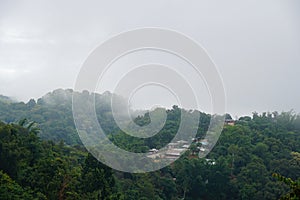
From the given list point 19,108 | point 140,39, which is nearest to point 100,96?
point 19,108

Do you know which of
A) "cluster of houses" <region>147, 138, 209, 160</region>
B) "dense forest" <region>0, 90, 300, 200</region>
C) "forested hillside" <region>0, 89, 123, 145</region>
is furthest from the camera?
"forested hillside" <region>0, 89, 123, 145</region>

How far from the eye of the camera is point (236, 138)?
69.7ft

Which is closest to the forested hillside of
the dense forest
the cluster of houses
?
the dense forest

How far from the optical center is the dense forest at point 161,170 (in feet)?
32.2

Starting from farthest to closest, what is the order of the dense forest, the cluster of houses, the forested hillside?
the forested hillside < the cluster of houses < the dense forest

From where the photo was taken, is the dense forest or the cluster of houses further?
the cluster of houses

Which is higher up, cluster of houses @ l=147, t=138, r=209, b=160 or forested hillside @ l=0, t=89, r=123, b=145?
forested hillside @ l=0, t=89, r=123, b=145

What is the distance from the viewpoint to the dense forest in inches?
387

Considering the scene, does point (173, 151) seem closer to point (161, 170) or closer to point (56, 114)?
point (161, 170)

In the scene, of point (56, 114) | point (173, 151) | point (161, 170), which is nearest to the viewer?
point (161, 170)

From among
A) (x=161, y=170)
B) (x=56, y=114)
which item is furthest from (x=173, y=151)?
(x=56, y=114)

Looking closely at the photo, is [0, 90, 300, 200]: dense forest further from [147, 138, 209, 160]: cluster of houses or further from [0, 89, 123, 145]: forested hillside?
[147, 138, 209, 160]: cluster of houses

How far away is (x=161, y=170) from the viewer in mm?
17250

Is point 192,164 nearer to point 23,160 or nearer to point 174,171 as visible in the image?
point 174,171
